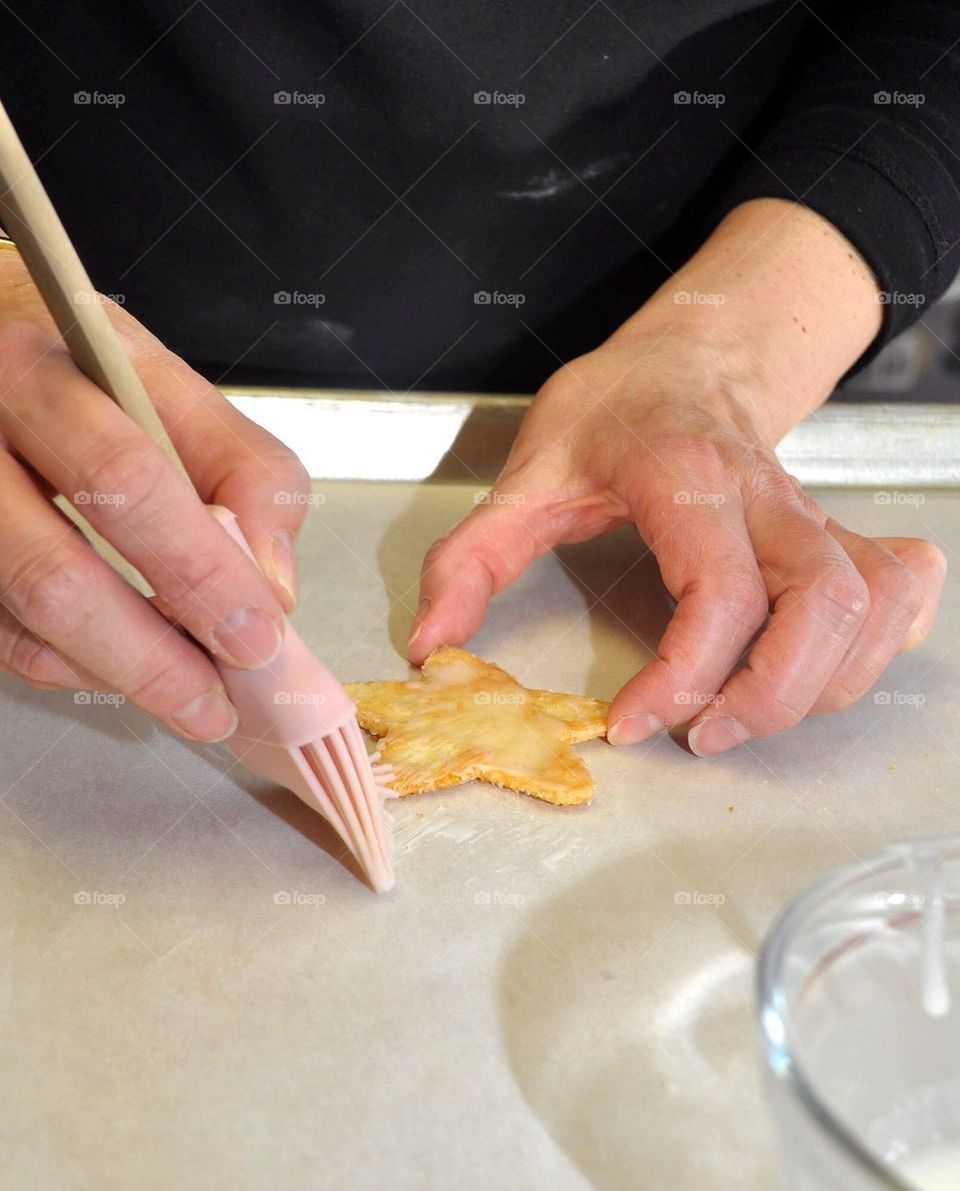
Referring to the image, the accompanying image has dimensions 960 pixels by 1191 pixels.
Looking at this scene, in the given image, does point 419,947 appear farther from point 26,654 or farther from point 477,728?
point 26,654

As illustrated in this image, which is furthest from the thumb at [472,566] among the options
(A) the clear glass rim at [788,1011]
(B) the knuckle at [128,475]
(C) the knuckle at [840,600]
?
(A) the clear glass rim at [788,1011]

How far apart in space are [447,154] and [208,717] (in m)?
0.74

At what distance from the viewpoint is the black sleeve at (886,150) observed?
120cm

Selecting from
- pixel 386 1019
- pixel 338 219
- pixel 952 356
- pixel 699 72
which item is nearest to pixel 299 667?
pixel 386 1019

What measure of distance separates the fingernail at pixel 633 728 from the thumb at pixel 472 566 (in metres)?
0.17

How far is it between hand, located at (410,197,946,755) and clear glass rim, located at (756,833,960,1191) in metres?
0.33

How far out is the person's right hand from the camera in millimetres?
719

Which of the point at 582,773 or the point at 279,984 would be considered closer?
the point at 279,984

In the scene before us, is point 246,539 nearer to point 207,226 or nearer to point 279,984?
point 279,984

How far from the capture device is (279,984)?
30.2 inches

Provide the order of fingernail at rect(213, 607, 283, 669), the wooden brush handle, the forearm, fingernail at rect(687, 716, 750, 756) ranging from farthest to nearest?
the forearm, fingernail at rect(687, 716, 750, 756), fingernail at rect(213, 607, 283, 669), the wooden brush handle

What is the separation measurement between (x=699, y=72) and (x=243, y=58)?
0.46 meters

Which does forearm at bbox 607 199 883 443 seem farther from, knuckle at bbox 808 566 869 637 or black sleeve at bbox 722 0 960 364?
knuckle at bbox 808 566 869 637

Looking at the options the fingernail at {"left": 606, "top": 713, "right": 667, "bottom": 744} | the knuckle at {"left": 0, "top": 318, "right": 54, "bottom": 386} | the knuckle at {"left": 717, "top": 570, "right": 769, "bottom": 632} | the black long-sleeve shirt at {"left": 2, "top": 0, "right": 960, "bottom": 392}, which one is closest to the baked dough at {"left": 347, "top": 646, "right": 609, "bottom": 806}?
the fingernail at {"left": 606, "top": 713, "right": 667, "bottom": 744}
